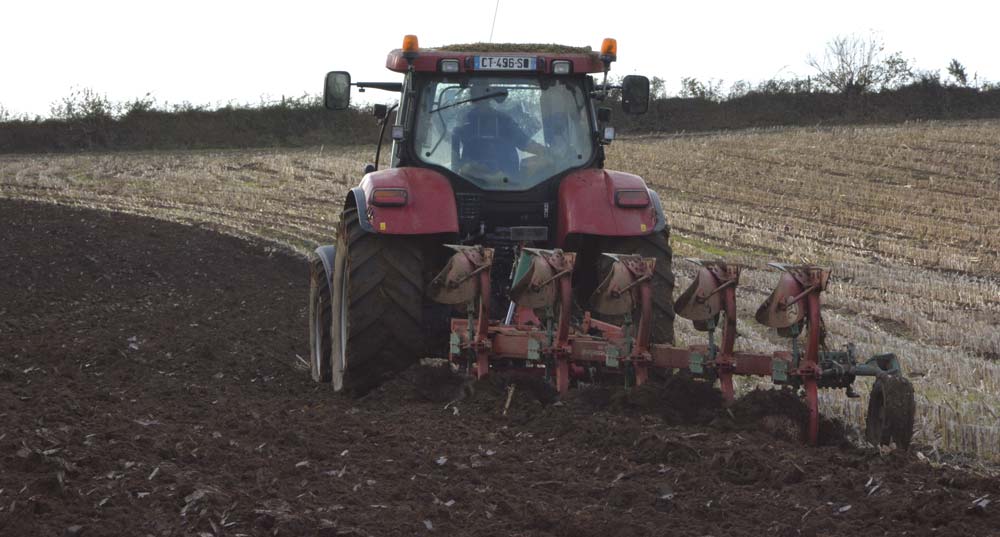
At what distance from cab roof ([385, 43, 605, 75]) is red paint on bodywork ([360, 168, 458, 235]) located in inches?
26.3

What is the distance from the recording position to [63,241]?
43.5 feet

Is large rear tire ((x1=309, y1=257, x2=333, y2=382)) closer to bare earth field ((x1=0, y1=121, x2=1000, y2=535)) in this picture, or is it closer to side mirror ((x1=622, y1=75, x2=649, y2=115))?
bare earth field ((x1=0, y1=121, x2=1000, y2=535))

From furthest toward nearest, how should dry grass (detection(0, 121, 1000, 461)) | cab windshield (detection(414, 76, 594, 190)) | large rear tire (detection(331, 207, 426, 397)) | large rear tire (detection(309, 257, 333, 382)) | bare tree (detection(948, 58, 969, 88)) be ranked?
bare tree (detection(948, 58, 969, 88))
dry grass (detection(0, 121, 1000, 461))
large rear tire (detection(309, 257, 333, 382))
cab windshield (detection(414, 76, 594, 190))
large rear tire (detection(331, 207, 426, 397))

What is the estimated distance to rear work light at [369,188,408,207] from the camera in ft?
21.0

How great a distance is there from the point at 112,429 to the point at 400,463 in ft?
→ 3.87

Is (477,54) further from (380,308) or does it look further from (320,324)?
(320,324)

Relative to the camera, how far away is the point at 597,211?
657cm

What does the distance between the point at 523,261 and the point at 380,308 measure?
0.74 metres

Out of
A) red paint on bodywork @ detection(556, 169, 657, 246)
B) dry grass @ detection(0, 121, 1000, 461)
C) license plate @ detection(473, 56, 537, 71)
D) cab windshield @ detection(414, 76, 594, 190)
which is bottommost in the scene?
dry grass @ detection(0, 121, 1000, 461)

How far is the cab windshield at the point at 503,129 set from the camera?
686 centimetres

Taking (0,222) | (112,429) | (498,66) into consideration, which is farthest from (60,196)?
(112,429)

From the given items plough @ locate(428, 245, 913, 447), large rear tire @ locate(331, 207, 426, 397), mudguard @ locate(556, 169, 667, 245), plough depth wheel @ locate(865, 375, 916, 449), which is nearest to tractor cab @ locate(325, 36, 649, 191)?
mudguard @ locate(556, 169, 667, 245)

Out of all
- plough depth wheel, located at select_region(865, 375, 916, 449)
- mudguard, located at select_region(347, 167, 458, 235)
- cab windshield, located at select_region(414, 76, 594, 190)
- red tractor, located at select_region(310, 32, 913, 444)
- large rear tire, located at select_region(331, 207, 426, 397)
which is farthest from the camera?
cab windshield, located at select_region(414, 76, 594, 190)

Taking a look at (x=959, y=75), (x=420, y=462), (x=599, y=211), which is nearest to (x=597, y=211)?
(x=599, y=211)
